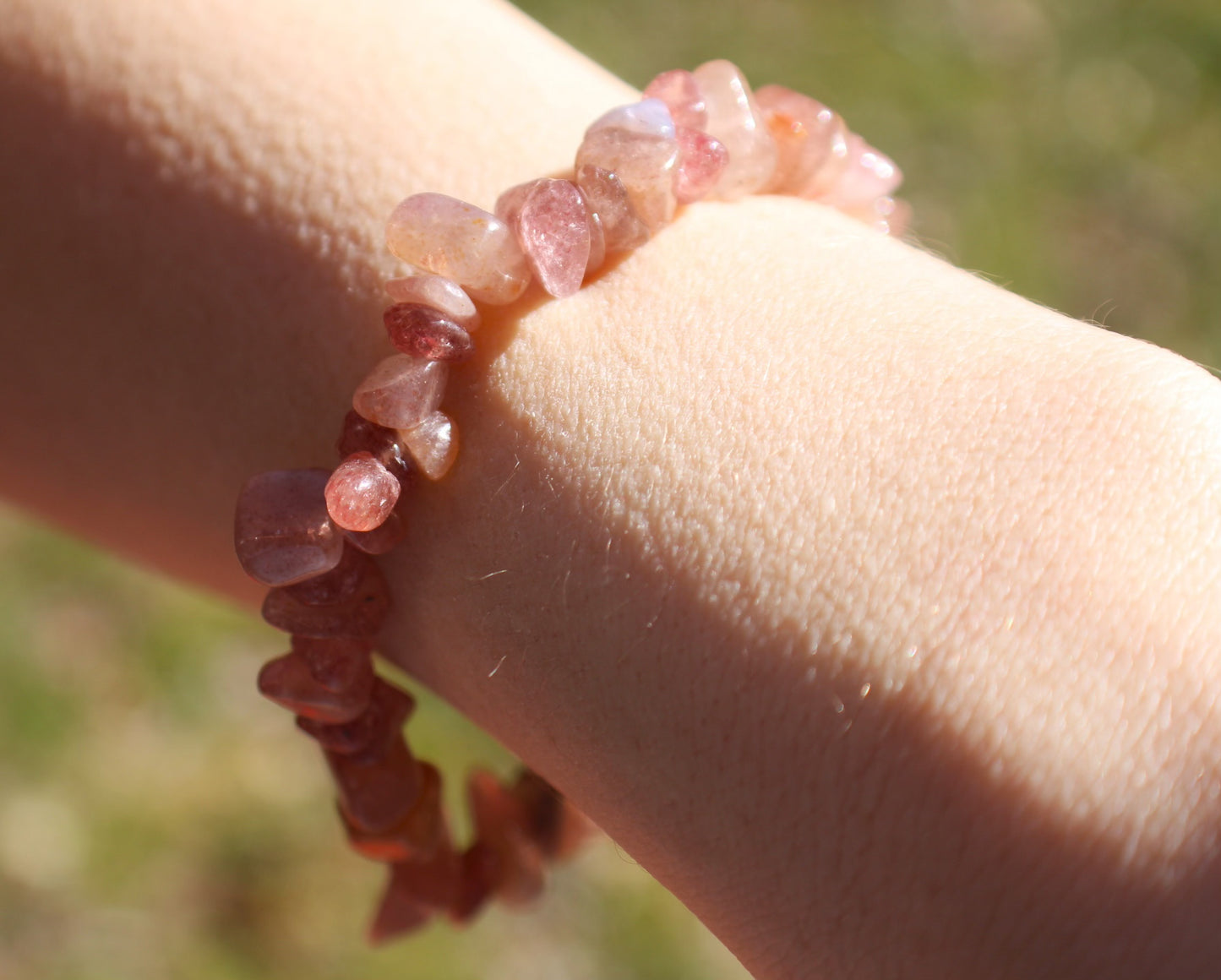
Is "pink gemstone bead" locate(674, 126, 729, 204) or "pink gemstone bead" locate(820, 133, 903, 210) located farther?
"pink gemstone bead" locate(820, 133, 903, 210)

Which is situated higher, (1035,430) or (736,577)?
(1035,430)

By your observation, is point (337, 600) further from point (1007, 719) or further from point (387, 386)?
point (1007, 719)

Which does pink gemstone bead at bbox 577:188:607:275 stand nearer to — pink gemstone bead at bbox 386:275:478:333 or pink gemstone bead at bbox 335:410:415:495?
pink gemstone bead at bbox 386:275:478:333

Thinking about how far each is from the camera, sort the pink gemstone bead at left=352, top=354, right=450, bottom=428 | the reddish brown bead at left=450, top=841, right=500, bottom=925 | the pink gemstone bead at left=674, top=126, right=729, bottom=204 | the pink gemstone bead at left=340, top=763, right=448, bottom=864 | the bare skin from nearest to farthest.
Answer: the bare skin → the pink gemstone bead at left=352, top=354, right=450, bottom=428 → the pink gemstone bead at left=674, top=126, right=729, bottom=204 → the pink gemstone bead at left=340, top=763, right=448, bottom=864 → the reddish brown bead at left=450, top=841, right=500, bottom=925

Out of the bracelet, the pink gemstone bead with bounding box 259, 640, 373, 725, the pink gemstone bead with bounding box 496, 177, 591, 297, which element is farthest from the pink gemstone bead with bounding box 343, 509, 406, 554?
the pink gemstone bead with bounding box 496, 177, 591, 297

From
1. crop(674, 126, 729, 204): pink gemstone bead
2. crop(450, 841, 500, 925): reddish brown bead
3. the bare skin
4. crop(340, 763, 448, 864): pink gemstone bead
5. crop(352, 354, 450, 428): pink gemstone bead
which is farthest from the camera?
crop(450, 841, 500, 925): reddish brown bead

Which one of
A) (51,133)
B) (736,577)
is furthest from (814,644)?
(51,133)

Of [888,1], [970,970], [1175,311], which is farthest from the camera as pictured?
[888,1]
